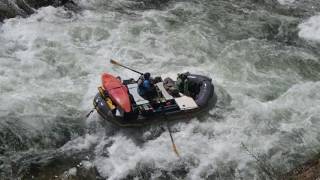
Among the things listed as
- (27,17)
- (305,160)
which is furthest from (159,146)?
(27,17)

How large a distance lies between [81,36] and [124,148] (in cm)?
528

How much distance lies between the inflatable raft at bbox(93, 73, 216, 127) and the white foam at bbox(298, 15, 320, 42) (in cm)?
573

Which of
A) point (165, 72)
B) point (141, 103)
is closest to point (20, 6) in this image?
point (165, 72)

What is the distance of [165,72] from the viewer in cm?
1448

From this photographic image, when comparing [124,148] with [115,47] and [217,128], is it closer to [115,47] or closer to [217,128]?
[217,128]

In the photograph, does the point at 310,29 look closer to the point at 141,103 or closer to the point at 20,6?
the point at 141,103

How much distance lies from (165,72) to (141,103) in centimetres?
274

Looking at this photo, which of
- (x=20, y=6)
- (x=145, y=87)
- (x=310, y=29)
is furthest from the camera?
(x=310, y=29)

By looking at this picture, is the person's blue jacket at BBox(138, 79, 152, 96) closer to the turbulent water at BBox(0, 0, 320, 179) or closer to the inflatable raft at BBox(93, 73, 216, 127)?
the inflatable raft at BBox(93, 73, 216, 127)

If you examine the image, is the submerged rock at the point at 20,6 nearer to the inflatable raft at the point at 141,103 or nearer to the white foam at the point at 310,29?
the inflatable raft at the point at 141,103

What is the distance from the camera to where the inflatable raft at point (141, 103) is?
1165 centimetres

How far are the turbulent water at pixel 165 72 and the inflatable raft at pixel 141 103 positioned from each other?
365mm

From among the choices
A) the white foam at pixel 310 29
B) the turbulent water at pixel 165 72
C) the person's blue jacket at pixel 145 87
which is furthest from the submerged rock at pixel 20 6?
the white foam at pixel 310 29

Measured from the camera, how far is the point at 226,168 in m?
11.3
